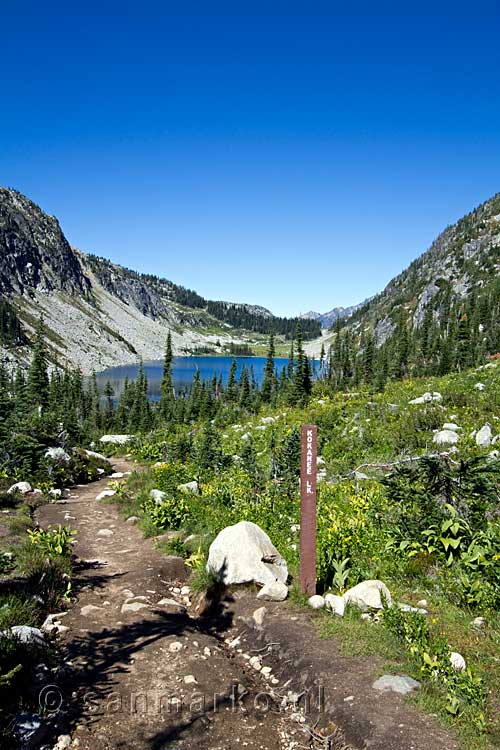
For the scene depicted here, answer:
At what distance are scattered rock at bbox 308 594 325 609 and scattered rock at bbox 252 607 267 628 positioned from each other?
0.80 meters

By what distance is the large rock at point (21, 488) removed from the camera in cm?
1698

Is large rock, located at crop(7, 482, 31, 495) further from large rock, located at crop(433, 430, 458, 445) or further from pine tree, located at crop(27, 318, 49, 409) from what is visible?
pine tree, located at crop(27, 318, 49, 409)

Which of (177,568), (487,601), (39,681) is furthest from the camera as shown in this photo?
(177,568)

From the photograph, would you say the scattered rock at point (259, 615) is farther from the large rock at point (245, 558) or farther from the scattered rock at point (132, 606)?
the scattered rock at point (132, 606)

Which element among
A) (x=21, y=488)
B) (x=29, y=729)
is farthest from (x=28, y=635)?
(x=21, y=488)

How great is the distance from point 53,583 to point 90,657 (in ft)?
8.20

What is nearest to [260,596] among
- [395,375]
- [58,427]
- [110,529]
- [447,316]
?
[110,529]

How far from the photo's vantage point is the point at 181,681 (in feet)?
20.0

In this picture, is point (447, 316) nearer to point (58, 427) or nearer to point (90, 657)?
point (58, 427)

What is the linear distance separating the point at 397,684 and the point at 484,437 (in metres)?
11.8

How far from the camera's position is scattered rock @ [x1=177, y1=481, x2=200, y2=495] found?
15797 millimetres

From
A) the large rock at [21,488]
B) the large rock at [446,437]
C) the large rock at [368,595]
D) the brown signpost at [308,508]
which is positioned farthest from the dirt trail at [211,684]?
the large rock at [446,437]

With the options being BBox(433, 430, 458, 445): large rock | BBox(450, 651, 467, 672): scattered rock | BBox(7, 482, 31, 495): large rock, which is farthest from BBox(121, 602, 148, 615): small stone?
BBox(433, 430, 458, 445): large rock

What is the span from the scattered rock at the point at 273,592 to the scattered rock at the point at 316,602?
1.84 ft
